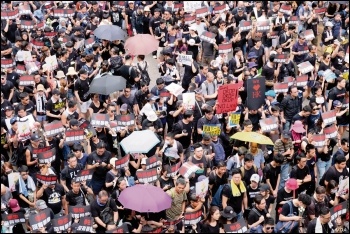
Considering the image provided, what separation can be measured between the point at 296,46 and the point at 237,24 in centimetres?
271

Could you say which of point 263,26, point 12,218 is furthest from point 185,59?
point 12,218

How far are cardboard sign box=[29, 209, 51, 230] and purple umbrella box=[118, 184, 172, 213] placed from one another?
1067 mm

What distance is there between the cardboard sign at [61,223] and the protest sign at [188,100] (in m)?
3.88

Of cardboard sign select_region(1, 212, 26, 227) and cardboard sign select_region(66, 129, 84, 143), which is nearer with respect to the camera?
cardboard sign select_region(1, 212, 26, 227)

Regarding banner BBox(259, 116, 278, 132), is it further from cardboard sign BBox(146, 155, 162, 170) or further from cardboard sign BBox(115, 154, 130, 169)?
cardboard sign BBox(115, 154, 130, 169)

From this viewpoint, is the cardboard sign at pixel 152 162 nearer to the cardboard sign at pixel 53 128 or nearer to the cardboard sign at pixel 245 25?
the cardboard sign at pixel 53 128

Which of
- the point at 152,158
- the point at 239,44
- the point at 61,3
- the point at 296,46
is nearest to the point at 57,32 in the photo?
the point at 61,3

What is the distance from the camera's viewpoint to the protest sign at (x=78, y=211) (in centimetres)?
965

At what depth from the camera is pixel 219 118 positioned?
12.6m

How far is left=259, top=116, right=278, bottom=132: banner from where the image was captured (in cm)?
1197

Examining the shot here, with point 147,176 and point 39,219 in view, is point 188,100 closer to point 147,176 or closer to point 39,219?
point 147,176

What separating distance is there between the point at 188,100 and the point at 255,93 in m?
1.38

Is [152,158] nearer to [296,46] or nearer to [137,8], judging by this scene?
[296,46]

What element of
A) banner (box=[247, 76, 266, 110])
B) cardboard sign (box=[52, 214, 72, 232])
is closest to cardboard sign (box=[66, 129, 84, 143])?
cardboard sign (box=[52, 214, 72, 232])
